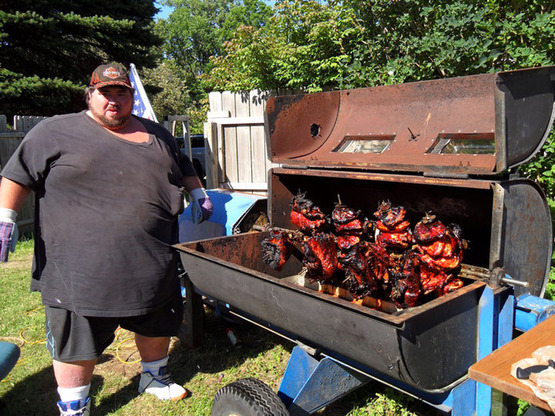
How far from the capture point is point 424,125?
9.84 feet

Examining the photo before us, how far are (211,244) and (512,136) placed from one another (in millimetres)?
1887

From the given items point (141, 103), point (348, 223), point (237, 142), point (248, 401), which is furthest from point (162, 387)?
point (237, 142)

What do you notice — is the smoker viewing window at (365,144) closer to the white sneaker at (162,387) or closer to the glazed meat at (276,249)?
the glazed meat at (276,249)

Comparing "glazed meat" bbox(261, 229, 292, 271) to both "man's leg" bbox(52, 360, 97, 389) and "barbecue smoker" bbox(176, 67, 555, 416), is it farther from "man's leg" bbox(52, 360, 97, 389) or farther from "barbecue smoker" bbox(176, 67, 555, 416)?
"man's leg" bbox(52, 360, 97, 389)

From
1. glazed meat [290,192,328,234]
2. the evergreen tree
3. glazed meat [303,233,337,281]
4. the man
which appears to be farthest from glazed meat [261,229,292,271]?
the evergreen tree

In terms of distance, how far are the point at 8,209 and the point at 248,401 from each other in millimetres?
1817

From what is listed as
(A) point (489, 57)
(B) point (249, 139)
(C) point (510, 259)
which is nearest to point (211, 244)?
(C) point (510, 259)

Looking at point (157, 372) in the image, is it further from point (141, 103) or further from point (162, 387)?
point (141, 103)

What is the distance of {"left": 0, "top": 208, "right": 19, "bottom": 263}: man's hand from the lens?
2596mm

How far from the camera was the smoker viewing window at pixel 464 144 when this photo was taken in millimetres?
2555

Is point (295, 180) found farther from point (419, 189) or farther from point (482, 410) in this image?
point (482, 410)

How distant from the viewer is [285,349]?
153 inches

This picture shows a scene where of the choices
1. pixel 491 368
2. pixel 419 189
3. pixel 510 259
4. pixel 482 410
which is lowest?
pixel 482 410

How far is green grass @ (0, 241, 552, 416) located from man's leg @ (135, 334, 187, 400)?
7 centimetres
